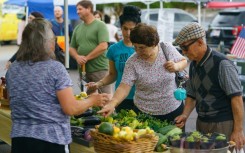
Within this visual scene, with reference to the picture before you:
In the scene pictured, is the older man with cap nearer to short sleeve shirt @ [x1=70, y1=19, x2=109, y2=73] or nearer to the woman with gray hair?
the woman with gray hair

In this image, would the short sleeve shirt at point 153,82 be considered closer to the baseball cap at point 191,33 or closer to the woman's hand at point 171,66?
the woman's hand at point 171,66

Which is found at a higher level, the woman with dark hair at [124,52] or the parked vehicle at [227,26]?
the woman with dark hair at [124,52]

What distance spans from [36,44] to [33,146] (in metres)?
0.73

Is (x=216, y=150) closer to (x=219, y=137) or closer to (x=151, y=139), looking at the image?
(x=219, y=137)

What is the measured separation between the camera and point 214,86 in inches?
202

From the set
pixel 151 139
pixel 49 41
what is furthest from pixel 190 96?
pixel 49 41

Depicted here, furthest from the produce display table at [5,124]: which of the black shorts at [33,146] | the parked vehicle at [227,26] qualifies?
the parked vehicle at [227,26]

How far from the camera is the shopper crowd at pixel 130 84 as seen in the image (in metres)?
4.41

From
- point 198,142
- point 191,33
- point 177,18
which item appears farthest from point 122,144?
point 177,18

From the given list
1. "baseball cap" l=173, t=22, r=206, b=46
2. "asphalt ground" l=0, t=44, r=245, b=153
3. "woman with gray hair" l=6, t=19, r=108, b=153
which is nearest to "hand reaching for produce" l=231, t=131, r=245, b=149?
"baseball cap" l=173, t=22, r=206, b=46

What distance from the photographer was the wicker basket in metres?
4.68

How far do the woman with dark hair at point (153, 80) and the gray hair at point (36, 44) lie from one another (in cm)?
139

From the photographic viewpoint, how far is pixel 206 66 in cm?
514

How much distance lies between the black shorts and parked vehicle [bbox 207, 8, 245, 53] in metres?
17.1
